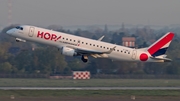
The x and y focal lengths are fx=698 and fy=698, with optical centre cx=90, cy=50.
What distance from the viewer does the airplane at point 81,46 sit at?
73250 millimetres

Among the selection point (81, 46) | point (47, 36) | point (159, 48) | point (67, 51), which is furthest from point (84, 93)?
point (159, 48)

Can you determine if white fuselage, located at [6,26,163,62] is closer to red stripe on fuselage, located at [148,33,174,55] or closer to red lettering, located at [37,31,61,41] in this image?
red lettering, located at [37,31,61,41]

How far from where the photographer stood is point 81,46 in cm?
7450

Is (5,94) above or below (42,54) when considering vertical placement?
below

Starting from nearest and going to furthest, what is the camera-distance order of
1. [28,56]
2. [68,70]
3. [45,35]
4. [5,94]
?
1. [5,94]
2. [45,35]
3. [68,70]
4. [28,56]

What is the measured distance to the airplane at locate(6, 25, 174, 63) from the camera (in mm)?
73250

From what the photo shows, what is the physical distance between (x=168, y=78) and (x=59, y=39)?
88.6 ft

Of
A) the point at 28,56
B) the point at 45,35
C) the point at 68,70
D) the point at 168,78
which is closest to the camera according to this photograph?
the point at 45,35

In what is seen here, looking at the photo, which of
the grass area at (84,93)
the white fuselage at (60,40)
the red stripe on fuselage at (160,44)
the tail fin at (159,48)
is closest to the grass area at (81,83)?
the tail fin at (159,48)

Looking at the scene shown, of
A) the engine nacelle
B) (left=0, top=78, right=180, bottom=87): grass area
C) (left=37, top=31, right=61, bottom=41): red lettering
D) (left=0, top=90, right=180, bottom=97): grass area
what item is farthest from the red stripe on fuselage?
(left=0, top=90, right=180, bottom=97): grass area

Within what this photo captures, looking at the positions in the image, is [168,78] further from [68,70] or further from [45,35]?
[45,35]

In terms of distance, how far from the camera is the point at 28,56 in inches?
4439

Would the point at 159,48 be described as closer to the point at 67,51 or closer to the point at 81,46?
the point at 81,46

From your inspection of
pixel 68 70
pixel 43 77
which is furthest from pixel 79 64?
pixel 43 77
